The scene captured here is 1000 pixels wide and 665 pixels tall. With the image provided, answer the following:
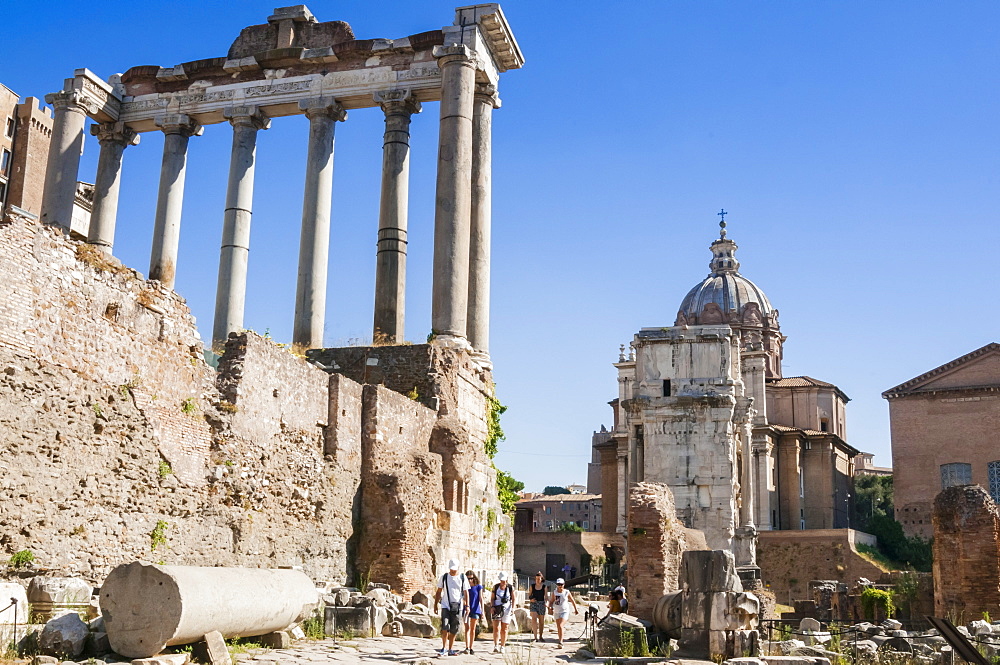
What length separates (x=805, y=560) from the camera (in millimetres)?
49750

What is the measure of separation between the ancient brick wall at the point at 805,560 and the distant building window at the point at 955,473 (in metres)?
8.81

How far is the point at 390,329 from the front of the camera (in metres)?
20.4

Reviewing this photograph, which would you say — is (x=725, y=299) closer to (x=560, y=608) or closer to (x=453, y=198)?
(x=453, y=198)

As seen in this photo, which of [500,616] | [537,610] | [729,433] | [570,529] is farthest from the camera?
[570,529]

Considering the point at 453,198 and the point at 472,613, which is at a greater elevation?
the point at 453,198

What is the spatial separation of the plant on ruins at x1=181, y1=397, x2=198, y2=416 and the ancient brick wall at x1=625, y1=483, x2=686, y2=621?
313 inches

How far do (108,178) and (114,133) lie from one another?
107 centimetres

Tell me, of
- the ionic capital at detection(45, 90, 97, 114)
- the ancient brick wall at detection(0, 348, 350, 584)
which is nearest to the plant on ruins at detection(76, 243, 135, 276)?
the ancient brick wall at detection(0, 348, 350, 584)

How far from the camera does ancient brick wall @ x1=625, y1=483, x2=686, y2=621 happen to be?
17156 millimetres


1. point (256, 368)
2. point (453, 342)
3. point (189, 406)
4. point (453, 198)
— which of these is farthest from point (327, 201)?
point (189, 406)

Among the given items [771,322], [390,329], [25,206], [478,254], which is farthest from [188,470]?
[771,322]

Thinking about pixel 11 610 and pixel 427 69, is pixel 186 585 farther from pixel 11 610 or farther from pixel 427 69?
pixel 427 69

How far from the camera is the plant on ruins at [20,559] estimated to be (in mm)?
9695

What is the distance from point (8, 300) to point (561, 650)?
8.10m
